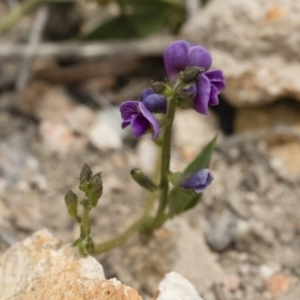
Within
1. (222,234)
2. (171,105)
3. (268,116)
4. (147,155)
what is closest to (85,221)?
(171,105)

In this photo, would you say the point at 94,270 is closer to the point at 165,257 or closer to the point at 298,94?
the point at 165,257

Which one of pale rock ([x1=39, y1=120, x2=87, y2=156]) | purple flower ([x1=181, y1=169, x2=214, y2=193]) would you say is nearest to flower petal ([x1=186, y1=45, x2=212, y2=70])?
purple flower ([x1=181, y1=169, x2=214, y2=193])

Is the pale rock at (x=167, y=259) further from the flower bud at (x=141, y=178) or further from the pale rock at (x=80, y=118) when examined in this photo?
the pale rock at (x=80, y=118)

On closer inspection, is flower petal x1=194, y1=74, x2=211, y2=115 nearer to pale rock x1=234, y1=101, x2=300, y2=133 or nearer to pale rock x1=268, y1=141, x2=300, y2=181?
pale rock x1=268, y1=141, x2=300, y2=181

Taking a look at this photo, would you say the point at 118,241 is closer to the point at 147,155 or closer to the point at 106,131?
the point at 147,155

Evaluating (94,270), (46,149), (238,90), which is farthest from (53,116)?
(94,270)

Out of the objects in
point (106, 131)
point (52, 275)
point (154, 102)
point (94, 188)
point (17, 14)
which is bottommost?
point (106, 131)
